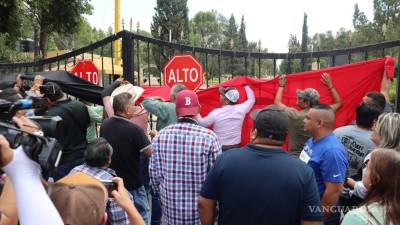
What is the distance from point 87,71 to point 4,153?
4621mm

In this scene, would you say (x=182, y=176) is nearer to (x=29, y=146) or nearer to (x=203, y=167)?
(x=203, y=167)

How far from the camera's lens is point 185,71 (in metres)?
5.43

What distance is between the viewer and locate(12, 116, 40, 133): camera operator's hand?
1.67 m

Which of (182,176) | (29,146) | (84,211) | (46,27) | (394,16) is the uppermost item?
(394,16)

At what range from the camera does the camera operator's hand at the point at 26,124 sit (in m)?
1.67

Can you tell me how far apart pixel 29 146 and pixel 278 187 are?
5.02 ft

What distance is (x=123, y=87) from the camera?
4973 millimetres

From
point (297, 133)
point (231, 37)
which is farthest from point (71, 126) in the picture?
point (231, 37)

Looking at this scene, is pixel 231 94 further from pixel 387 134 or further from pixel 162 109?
pixel 387 134

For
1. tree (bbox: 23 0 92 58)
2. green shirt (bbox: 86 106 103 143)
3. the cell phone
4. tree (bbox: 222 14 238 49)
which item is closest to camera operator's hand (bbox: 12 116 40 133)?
the cell phone

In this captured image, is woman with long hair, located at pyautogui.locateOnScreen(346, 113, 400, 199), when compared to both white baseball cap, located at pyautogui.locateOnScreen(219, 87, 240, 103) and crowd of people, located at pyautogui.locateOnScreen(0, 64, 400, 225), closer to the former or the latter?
crowd of people, located at pyautogui.locateOnScreen(0, 64, 400, 225)

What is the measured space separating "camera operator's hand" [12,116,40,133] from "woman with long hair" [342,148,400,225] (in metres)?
1.54

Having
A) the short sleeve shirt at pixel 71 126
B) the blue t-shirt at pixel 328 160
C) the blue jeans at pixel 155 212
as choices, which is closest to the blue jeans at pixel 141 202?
the blue jeans at pixel 155 212

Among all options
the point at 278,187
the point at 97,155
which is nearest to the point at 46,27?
the point at 97,155
